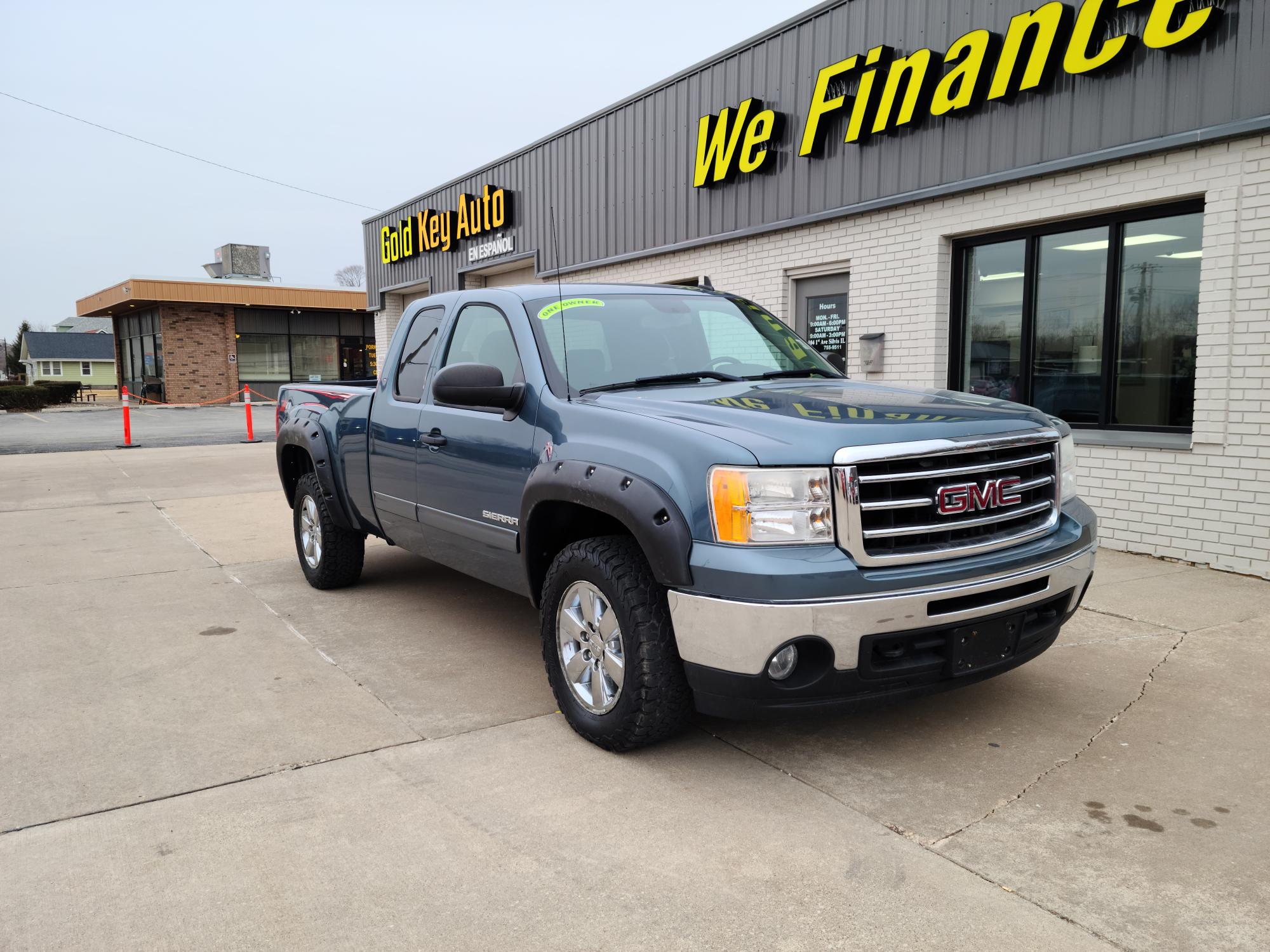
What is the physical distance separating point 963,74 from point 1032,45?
0.66 metres

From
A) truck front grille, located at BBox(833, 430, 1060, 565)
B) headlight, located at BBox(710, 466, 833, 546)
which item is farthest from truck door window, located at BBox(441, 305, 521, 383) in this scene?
truck front grille, located at BBox(833, 430, 1060, 565)

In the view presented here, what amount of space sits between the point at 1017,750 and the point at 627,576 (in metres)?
1.68

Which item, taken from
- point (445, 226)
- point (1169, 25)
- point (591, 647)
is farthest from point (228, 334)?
point (591, 647)

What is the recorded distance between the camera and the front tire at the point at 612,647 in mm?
3299

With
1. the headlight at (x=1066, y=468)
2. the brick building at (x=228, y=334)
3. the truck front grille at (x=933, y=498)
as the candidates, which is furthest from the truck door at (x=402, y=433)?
the brick building at (x=228, y=334)

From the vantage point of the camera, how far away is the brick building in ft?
118

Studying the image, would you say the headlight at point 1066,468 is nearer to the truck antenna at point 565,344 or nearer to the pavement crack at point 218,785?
the truck antenna at point 565,344

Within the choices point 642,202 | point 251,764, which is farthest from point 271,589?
point 642,202

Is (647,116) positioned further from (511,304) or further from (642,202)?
(511,304)

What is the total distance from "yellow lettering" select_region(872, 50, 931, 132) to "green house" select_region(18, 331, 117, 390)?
286 feet

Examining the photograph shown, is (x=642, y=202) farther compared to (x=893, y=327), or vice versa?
(x=642, y=202)

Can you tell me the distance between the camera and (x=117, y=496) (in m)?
10.9

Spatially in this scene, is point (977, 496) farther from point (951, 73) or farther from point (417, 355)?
point (951, 73)

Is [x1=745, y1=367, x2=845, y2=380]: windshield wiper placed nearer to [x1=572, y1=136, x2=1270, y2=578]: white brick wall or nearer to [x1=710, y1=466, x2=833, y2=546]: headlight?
[x1=710, y1=466, x2=833, y2=546]: headlight
